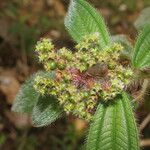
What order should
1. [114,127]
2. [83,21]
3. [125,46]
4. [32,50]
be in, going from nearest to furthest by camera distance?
[114,127] → [83,21] → [125,46] → [32,50]

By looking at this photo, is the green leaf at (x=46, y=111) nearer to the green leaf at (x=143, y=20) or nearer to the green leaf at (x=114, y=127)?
the green leaf at (x=114, y=127)

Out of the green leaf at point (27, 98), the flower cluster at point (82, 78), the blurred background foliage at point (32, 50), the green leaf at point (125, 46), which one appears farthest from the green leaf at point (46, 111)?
the blurred background foliage at point (32, 50)

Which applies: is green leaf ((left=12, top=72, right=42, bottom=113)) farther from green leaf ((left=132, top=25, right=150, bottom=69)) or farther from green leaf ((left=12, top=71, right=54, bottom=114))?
green leaf ((left=132, top=25, right=150, bottom=69))

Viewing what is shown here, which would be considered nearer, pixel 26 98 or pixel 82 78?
pixel 82 78

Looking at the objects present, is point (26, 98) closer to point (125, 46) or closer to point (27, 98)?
point (27, 98)

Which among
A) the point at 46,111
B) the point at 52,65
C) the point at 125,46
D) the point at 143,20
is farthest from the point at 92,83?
the point at 143,20

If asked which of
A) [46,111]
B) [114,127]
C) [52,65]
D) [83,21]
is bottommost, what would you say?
[114,127]

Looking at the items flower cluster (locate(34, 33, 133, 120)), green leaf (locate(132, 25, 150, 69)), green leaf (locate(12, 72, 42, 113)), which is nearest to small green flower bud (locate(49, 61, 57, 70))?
flower cluster (locate(34, 33, 133, 120))
